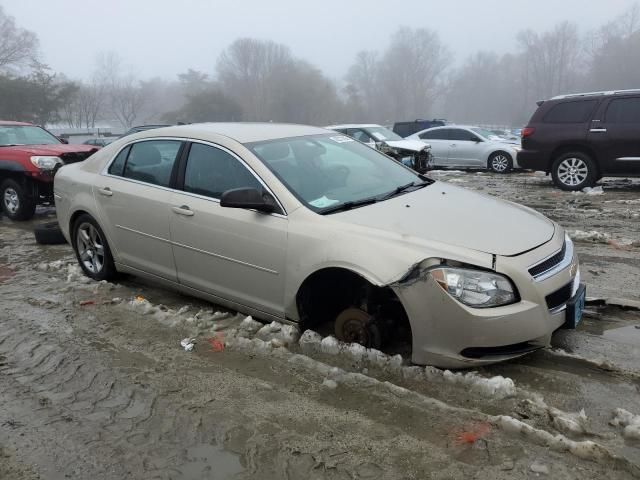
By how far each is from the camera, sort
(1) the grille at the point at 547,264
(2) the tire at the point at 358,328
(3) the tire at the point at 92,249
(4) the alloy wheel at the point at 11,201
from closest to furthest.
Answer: (1) the grille at the point at 547,264 < (2) the tire at the point at 358,328 < (3) the tire at the point at 92,249 < (4) the alloy wheel at the point at 11,201

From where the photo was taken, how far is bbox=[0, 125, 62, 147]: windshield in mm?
9548

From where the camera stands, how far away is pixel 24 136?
981cm

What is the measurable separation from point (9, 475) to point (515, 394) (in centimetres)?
264

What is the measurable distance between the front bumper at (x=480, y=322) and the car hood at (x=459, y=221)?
0.19 metres

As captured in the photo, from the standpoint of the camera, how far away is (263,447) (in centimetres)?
272

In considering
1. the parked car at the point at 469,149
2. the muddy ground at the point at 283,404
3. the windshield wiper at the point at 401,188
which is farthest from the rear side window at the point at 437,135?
the windshield wiper at the point at 401,188

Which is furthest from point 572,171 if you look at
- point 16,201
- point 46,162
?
point 16,201

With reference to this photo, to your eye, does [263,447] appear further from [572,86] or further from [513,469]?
[572,86]

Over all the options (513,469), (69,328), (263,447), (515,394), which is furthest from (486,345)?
(69,328)

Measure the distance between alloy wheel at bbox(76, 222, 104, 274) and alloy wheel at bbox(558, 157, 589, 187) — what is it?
29.0ft

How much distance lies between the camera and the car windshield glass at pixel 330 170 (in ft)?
12.6

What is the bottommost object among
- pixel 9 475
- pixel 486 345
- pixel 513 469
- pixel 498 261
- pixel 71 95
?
pixel 9 475

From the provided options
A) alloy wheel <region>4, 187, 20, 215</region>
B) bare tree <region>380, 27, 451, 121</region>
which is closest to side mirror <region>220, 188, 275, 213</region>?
alloy wheel <region>4, 187, 20, 215</region>

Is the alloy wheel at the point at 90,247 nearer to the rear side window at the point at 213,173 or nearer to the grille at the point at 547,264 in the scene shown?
the rear side window at the point at 213,173
